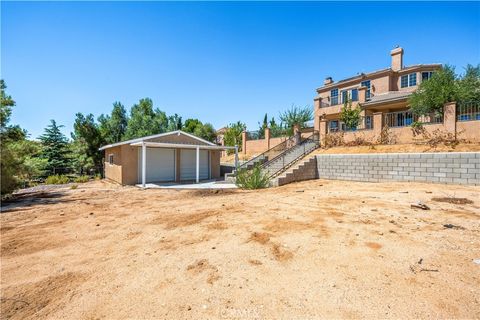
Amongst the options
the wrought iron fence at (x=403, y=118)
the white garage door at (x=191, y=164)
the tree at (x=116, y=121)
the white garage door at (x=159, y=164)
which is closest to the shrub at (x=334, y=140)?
the wrought iron fence at (x=403, y=118)

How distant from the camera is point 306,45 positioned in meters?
13.2

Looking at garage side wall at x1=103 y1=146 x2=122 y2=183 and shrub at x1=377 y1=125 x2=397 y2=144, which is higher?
shrub at x1=377 y1=125 x2=397 y2=144

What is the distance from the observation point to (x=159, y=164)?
15.2 metres

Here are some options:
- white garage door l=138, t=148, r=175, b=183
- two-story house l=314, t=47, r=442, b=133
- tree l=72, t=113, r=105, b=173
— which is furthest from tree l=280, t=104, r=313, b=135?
tree l=72, t=113, r=105, b=173

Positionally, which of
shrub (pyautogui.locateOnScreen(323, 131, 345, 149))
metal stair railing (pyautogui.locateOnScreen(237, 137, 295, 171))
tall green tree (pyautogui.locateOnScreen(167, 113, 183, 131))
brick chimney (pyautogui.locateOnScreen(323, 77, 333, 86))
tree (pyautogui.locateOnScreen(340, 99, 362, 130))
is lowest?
metal stair railing (pyautogui.locateOnScreen(237, 137, 295, 171))

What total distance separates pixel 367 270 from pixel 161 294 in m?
2.49

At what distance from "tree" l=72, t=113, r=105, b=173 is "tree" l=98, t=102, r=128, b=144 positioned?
24.2 ft

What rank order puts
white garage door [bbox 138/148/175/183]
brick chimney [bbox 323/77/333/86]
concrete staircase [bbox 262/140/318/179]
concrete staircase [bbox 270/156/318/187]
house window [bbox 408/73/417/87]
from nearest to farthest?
concrete staircase [bbox 270/156/318/187] < concrete staircase [bbox 262/140/318/179] < white garage door [bbox 138/148/175/183] < house window [bbox 408/73/417/87] < brick chimney [bbox 323/77/333/86]

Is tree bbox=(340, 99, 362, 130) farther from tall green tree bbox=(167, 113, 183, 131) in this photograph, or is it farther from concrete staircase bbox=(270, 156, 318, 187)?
tall green tree bbox=(167, 113, 183, 131)

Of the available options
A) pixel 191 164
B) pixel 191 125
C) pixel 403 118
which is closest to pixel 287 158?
pixel 191 164

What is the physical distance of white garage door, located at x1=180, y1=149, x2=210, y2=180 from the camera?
16.3 metres

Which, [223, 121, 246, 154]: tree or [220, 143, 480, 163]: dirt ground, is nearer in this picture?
[220, 143, 480, 163]: dirt ground

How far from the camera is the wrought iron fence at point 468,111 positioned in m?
10.5

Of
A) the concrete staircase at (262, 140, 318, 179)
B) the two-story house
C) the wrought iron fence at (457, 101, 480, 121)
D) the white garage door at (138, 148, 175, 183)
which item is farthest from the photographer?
the two-story house
